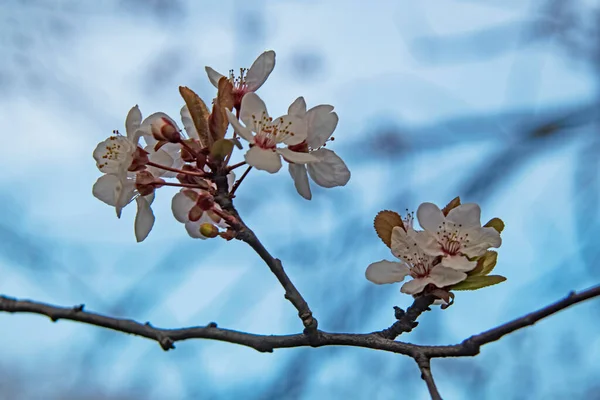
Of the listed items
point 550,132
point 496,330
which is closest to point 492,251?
point 496,330

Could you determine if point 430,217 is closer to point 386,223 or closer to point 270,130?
point 386,223

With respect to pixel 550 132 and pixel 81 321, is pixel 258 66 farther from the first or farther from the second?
pixel 550 132

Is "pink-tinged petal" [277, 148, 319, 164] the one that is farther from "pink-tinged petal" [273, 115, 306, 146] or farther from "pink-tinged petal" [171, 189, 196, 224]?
"pink-tinged petal" [171, 189, 196, 224]

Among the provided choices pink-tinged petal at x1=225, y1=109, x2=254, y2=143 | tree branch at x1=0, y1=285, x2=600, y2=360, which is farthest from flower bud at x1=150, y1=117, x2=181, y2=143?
tree branch at x1=0, y1=285, x2=600, y2=360

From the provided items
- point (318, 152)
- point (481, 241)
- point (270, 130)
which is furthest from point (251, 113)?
point (481, 241)

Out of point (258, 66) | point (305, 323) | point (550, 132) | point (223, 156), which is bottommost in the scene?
point (305, 323)

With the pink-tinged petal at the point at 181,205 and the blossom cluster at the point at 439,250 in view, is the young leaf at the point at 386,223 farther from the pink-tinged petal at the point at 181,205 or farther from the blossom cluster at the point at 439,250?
the pink-tinged petal at the point at 181,205
